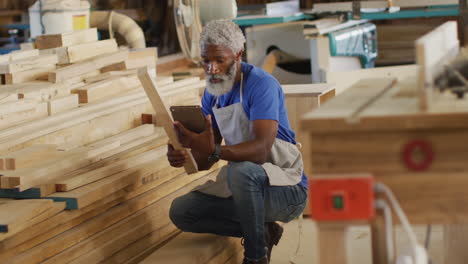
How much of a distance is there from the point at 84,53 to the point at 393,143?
13.3ft

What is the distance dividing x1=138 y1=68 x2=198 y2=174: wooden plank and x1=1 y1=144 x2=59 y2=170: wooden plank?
686 millimetres

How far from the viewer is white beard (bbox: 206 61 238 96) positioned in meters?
4.55

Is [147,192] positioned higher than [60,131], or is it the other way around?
[60,131]

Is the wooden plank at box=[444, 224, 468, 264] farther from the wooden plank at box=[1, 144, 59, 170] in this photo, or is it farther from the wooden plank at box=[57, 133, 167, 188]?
the wooden plank at box=[1, 144, 59, 170]

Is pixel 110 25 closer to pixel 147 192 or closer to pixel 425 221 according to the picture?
pixel 147 192

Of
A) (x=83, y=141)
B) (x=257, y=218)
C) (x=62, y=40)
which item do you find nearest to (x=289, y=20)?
(x=62, y=40)

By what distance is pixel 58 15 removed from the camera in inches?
295

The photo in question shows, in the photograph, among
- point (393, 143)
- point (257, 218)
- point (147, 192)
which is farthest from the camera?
point (147, 192)

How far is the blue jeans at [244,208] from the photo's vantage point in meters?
4.41

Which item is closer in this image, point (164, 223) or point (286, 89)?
point (164, 223)

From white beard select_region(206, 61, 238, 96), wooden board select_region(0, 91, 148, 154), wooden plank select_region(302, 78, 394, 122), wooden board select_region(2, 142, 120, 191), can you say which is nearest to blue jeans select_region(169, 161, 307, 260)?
white beard select_region(206, 61, 238, 96)

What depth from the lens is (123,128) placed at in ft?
18.5

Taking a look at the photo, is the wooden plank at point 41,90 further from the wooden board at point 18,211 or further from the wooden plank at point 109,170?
the wooden board at point 18,211

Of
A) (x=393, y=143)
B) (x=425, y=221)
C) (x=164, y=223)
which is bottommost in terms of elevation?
(x=164, y=223)
